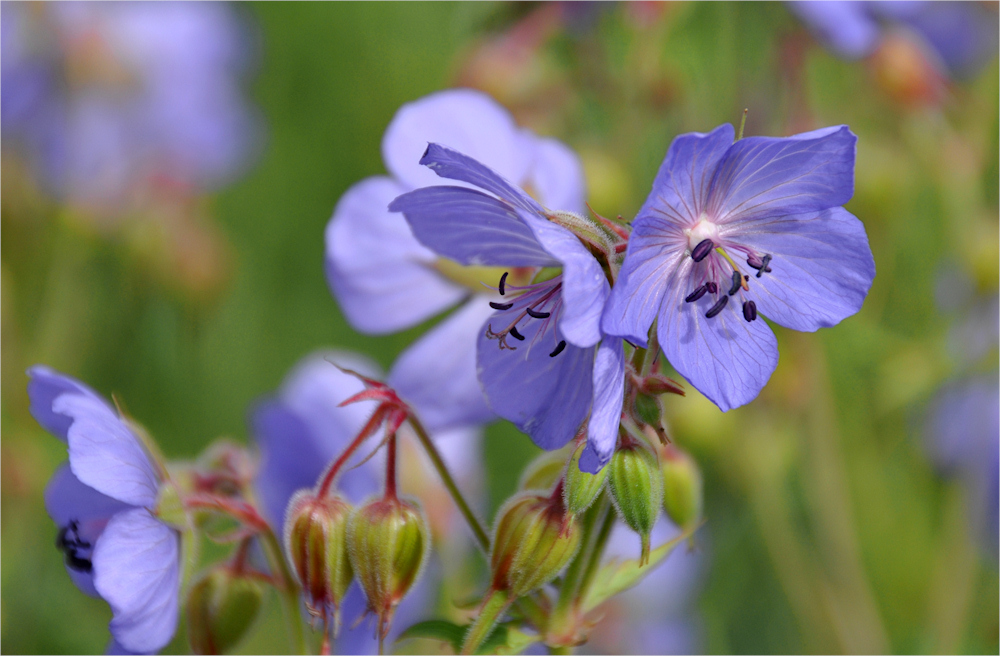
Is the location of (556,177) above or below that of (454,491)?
above

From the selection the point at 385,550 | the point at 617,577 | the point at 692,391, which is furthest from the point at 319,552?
the point at 692,391

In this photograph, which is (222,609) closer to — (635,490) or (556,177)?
(635,490)

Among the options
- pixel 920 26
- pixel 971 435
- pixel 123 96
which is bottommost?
pixel 971 435

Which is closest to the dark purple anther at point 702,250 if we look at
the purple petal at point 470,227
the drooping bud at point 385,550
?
the purple petal at point 470,227

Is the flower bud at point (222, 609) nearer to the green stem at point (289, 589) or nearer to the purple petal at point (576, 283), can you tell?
the green stem at point (289, 589)

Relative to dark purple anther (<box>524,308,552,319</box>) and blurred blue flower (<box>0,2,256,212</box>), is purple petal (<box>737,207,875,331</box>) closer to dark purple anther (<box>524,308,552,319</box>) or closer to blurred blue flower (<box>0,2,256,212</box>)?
dark purple anther (<box>524,308,552,319</box>)
